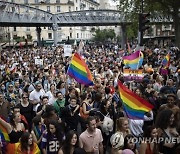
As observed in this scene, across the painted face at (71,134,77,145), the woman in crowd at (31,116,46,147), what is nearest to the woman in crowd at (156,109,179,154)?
the painted face at (71,134,77,145)

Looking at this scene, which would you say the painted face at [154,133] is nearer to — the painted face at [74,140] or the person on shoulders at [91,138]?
the person on shoulders at [91,138]

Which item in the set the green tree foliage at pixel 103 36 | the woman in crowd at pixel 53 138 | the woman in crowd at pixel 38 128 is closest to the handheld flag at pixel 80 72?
the woman in crowd at pixel 38 128

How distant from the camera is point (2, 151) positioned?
593cm

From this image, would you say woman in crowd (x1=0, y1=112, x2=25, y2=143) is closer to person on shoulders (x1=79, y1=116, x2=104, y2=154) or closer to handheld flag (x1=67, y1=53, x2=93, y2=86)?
person on shoulders (x1=79, y1=116, x2=104, y2=154)

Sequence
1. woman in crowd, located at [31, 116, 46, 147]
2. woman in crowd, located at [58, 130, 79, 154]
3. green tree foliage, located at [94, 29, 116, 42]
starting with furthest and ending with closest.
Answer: green tree foliage, located at [94, 29, 116, 42] → woman in crowd, located at [31, 116, 46, 147] → woman in crowd, located at [58, 130, 79, 154]

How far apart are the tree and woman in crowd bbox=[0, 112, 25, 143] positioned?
28430mm

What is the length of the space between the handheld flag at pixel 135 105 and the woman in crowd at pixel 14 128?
1.91 metres

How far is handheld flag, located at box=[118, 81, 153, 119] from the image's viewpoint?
240 inches

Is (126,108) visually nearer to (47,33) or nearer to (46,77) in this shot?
(46,77)

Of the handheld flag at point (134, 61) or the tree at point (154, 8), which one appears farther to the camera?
the tree at point (154, 8)

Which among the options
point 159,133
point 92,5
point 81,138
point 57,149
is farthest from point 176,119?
point 92,5

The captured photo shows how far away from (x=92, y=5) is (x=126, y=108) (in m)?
125

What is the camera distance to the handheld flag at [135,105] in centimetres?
611

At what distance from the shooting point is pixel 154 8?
114ft
